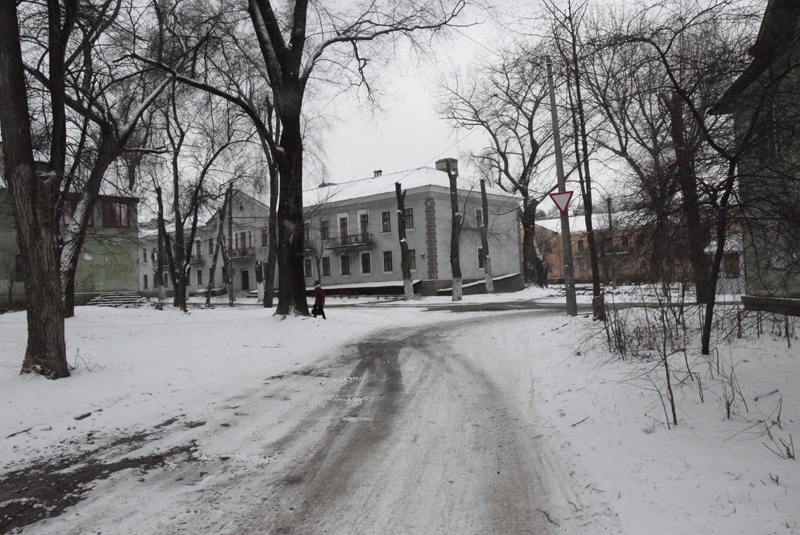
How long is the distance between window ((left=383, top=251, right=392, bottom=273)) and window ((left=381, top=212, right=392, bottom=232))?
182 cm

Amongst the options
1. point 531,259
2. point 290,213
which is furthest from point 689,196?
point 531,259

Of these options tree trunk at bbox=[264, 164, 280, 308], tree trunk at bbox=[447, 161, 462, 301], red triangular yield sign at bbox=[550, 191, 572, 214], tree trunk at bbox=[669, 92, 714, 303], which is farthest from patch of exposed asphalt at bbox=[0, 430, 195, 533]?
tree trunk at bbox=[447, 161, 462, 301]

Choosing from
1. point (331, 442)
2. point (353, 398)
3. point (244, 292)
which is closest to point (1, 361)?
point (353, 398)

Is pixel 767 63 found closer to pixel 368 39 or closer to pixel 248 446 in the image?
pixel 248 446

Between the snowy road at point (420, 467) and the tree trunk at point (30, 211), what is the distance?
3.93 meters

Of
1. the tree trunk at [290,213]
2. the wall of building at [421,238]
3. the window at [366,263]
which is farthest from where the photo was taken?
the window at [366,263]

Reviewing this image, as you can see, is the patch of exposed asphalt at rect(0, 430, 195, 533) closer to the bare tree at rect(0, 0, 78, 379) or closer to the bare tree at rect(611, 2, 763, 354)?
the bare tree at rect(0, 0, 78, 379)

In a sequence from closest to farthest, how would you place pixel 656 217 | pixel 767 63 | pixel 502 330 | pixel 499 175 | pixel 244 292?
1. pixel 767 63
2. pixel 656 217
3. pixel 502 330
4. pixel 499 175
5. pixel 244 292

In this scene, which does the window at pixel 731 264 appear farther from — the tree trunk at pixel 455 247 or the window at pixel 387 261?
the window at pixel 387 261

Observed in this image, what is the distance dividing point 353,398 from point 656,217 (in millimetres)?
4127

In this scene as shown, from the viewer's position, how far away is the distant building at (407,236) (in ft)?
135

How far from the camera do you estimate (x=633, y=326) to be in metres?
9.08

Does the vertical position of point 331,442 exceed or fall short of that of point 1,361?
it falls short

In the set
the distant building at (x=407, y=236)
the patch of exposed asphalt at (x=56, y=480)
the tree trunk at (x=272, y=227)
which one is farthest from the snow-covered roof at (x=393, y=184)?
the patch of exposed asphalt at (x=56, y=480)
